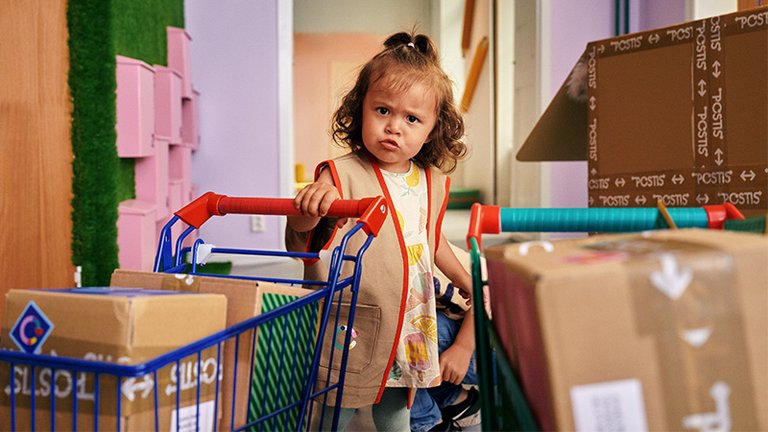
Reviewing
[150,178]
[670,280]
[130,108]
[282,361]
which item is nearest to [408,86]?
[282,361]

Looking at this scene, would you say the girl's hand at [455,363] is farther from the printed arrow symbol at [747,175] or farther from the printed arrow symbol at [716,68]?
the printed arrow symbol at [716,68]

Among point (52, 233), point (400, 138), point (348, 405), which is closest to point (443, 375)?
point (348, 405)

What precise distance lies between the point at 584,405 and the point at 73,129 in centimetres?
207

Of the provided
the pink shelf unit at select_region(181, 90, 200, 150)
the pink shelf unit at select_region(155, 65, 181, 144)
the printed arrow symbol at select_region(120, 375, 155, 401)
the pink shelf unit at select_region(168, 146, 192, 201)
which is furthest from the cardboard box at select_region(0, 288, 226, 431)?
the pink shelf unit at select_region(181, 90, 200, 150)

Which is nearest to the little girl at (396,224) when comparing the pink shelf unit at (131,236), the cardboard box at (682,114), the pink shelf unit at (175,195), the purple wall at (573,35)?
the cardboard box at (682,114)

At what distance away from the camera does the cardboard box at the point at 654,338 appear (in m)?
0.54

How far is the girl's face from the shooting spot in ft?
4.79

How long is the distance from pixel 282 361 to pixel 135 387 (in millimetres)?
203

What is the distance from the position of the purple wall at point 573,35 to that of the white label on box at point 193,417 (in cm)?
441

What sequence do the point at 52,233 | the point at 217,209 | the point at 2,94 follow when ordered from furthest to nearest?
the point at 52,233 → the point at 2,94 → the point at 217,209

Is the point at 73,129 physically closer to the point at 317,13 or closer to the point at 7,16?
the point at 7,16

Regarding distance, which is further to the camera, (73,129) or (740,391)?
(73,129)

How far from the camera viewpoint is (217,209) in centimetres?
121

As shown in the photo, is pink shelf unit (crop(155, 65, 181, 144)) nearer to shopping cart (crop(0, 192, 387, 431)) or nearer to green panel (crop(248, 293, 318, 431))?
shopping cart (crop(0, 192, 387, 431))
